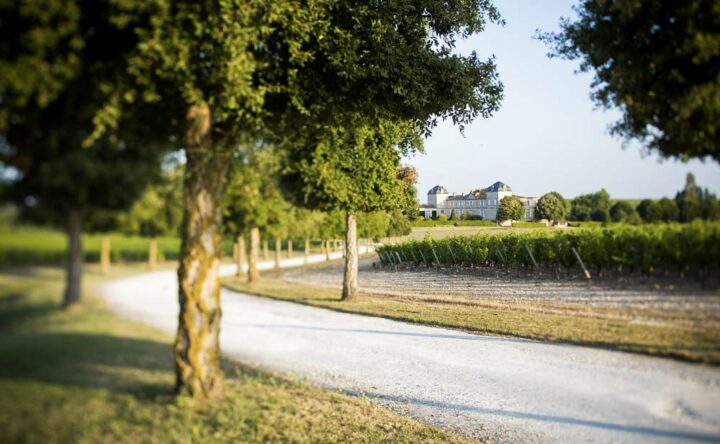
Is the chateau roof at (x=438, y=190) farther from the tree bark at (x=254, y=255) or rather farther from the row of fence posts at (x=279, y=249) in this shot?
the tree bark at (x=254, y=255)

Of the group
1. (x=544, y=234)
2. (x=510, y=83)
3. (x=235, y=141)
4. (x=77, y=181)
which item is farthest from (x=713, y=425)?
(x=235, y=141)

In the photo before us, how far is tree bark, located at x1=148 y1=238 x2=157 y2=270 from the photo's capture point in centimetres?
569

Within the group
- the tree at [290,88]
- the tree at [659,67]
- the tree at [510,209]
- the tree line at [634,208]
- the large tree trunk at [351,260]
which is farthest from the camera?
the large tree trunk at [351,260]

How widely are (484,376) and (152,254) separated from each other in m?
4.67

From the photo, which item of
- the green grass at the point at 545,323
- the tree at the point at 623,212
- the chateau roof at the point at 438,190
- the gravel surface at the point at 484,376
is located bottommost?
the gravel surface at the point at 484,376

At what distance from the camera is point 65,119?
180 inches

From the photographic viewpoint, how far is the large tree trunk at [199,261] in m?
6.28

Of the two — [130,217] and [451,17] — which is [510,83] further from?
[130,217]

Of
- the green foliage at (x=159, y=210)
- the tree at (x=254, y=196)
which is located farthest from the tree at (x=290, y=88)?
the tree at (x=254, y=196)

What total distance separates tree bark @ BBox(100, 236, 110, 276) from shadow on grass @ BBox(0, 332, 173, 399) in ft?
2.01

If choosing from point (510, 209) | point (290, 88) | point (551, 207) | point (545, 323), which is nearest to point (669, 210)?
point (551, 207)

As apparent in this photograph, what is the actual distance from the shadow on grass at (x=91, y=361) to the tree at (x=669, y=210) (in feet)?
16.3

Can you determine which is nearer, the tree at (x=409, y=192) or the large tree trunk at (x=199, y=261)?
the large tree trunk at (x=199, y=261)

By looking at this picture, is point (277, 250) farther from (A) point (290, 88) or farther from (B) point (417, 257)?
(A) point (290, 88)
